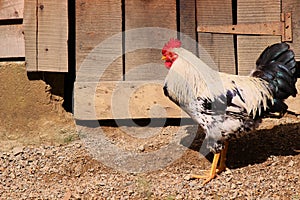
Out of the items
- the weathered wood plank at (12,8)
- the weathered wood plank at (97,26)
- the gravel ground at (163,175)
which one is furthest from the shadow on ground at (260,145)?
the weathered wood plank at (12,8)

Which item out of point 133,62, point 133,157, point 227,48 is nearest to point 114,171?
point 133,157

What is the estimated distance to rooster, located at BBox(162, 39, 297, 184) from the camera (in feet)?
17.0

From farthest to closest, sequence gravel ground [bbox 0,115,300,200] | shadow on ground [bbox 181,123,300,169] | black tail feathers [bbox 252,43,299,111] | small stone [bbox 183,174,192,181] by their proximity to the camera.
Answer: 1. shadow on ground [bbox 181,123,300,169]
2. black tail feathers [bbox 252,43,299,111]
3. small stone [bbox 183,174,192,181]
4. gravel ground [bbox 0,115,300,200]

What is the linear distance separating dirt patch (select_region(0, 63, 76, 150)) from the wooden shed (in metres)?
0.22

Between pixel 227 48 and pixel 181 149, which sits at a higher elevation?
pixel 227 48

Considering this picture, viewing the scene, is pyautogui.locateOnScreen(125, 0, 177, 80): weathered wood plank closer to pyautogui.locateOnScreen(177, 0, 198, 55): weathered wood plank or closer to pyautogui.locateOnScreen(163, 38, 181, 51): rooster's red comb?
pyautogui.locateOnScreen(177, 0, 198, 55): weathered wood plank

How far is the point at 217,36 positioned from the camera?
5.95 meters

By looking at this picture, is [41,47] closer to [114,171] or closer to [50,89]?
[50,89]

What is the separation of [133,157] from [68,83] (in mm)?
1350

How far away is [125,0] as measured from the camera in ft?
19.4

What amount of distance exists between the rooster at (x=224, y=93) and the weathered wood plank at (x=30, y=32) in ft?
4.25

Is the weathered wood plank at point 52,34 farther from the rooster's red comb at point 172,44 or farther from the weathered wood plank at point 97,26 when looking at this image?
the rooster's red comb at point 172,44

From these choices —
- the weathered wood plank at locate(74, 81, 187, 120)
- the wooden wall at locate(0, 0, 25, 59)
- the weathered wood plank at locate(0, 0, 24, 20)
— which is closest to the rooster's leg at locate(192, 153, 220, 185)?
the weathered wood plank at locate(74, 81, 187, 120)

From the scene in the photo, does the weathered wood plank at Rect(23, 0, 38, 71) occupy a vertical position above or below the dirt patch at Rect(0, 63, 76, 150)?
above
